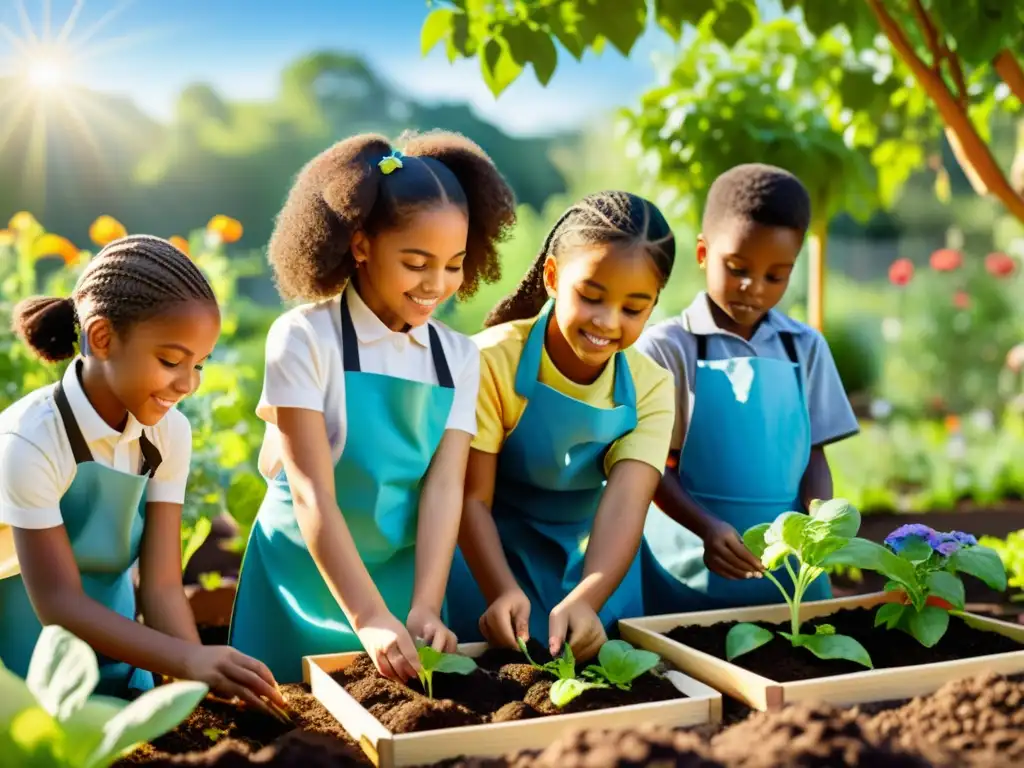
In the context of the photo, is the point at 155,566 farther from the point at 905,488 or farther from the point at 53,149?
the point at 53,149

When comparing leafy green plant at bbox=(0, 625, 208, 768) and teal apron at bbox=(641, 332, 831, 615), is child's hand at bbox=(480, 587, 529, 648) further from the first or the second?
leafy green plant at bbox=(0, 625, 208, 768)

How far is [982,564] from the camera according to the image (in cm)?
197

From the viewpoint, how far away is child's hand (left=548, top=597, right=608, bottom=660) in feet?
6.06

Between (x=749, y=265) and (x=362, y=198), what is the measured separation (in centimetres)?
88

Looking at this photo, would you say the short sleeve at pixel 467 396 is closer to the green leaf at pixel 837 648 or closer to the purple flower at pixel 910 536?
the green leaf at pixel 837 648

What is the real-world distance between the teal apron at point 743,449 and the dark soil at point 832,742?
0.84m

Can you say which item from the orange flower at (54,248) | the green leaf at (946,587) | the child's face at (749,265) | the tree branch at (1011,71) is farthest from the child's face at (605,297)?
the orange flower at (54,248)

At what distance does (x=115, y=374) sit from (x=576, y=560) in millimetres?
1065

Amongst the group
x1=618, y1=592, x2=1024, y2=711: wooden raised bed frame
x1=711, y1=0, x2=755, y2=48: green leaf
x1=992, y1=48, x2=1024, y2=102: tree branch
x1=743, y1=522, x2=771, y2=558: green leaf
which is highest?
x1=711, y1=0, x2=755, y2=48: green leaf

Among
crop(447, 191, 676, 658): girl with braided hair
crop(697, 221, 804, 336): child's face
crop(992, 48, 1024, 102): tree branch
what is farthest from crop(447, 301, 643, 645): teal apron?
crop(992, 48, 1024, 102): tree branch

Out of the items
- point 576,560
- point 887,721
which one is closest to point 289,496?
point 576,560

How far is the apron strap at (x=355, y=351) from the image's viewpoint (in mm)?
1944

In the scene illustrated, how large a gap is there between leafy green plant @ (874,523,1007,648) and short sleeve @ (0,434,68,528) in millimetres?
1369

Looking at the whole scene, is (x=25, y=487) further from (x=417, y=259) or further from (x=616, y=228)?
(x=616, y=228)
